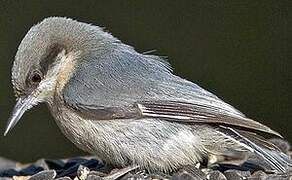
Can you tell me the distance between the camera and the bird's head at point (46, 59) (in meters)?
6.27

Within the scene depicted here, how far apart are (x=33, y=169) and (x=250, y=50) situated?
14.5ft

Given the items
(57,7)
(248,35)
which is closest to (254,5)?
(248,35)

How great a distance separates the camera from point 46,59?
637 cm

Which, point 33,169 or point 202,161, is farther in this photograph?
point 33,169

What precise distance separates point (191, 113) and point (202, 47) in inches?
199

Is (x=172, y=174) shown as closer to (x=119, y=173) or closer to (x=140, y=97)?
(x=119, y=173)

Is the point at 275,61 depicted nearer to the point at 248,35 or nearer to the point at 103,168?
the point at 248,35

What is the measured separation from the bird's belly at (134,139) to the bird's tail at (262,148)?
10.1 inches

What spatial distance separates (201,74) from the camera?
1088 cm

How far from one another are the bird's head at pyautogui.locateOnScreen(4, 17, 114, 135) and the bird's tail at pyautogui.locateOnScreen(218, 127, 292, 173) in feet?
3.36

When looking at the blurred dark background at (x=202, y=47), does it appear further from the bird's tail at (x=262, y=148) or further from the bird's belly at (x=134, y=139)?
the bird's belly at (x=134, y=139)

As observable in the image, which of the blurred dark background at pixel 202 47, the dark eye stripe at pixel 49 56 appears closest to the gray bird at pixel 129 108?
the dark eye stripe at pixel 49 56

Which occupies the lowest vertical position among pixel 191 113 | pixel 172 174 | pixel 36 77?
pixel 172 174

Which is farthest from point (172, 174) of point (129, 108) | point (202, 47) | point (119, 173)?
point (202, 47)
